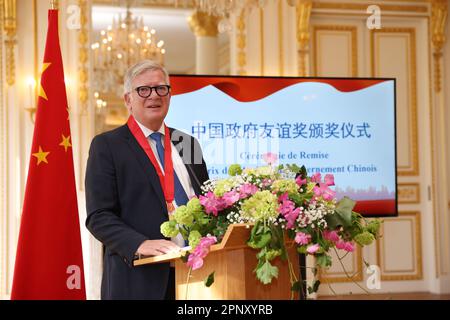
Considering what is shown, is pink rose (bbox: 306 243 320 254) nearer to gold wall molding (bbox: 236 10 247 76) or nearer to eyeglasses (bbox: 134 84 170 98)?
eyeglasses (bbox: 134 84 170 98)

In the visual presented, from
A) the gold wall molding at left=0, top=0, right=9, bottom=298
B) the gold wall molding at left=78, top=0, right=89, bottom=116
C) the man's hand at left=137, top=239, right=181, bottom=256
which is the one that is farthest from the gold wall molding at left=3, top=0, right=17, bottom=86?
the man's hand at left=137, top=239, right=181, bottom=256

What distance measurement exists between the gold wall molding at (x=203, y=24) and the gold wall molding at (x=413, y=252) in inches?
173

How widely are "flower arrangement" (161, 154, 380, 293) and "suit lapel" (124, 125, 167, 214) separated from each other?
15.6 inches

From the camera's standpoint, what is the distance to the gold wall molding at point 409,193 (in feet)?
28.6

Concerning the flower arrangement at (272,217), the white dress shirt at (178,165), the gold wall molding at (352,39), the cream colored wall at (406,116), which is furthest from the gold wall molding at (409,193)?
the flower arrangement at (272,217)

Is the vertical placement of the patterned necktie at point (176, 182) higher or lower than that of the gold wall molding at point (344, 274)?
higher

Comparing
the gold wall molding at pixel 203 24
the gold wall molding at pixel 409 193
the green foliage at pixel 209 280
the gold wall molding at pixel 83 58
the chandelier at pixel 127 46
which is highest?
the gold wall molding at pixel 203 24

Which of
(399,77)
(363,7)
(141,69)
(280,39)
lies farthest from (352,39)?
(141,69)

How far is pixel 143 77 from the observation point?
299 cm

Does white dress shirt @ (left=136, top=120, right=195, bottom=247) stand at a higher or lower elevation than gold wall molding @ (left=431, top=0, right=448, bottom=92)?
lower

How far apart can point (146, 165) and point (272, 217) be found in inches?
31.6

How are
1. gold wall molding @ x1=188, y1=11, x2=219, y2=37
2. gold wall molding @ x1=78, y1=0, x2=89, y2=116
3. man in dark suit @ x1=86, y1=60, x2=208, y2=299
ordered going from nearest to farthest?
man in dark suit @ x1=86, y1=60, x2=208, y2=299 < gold wall molding @ x1=78, y1=0, x2=89, y2=116 < gold wall molding @ x1=188, y1=11, x2=219, y2=37

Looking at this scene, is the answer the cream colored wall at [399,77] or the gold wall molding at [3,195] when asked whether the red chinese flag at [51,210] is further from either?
the cream colored wall at [399,77]

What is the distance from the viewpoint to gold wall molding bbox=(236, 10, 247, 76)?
8.19 meters
